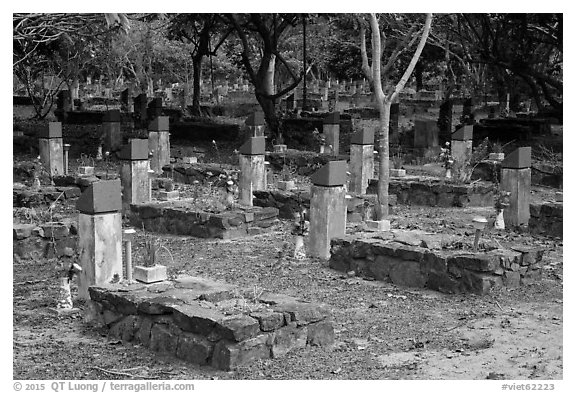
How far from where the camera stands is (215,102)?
38.1m

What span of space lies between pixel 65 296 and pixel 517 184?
26.3 feet

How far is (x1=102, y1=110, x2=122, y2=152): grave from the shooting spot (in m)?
24.4

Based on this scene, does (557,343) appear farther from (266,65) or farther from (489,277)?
(266,65)

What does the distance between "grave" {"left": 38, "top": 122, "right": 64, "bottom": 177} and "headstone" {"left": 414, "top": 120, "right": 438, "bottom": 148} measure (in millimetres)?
10326

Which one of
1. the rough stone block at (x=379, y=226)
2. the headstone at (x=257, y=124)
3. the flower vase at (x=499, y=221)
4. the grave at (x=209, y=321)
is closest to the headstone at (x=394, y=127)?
the headstone at (x=257, y=124)

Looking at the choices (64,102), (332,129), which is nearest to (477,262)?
(332,129)

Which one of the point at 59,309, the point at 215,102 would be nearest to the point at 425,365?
the point at 59,309

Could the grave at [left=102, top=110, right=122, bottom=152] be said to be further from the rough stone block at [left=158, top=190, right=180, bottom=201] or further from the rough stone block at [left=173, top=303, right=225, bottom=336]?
the rough stone block at [left=173, top=303, right=225, bottom=336]

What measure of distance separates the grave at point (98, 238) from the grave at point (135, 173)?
19.3 feet

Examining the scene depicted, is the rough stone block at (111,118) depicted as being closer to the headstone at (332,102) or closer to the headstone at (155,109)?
the headstone at (155,109)

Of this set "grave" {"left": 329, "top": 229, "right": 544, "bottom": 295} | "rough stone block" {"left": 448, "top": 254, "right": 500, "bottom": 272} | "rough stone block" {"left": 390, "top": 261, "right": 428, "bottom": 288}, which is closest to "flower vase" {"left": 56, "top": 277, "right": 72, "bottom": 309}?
"grave" {"left": 329, "top": 229, "right": 544, "bottom": 295}

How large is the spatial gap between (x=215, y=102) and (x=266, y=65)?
37.7 ft

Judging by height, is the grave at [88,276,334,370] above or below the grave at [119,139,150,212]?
below

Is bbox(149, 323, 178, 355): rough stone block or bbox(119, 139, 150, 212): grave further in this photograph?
bbox(119, 139, 150, 212): grave
